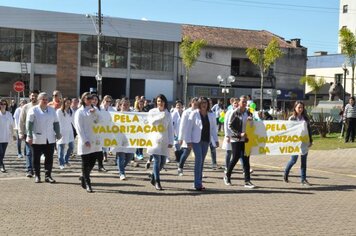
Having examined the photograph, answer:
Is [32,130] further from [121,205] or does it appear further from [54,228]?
[54,228]

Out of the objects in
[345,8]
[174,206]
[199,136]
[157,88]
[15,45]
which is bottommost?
[174,206]

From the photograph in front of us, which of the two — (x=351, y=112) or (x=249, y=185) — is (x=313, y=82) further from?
(x=249, y=185)

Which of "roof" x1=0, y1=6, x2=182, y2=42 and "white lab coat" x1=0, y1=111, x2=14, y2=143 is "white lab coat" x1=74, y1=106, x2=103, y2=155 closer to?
"white lab coat" x1=0, y1=111, x2=14, y2=143

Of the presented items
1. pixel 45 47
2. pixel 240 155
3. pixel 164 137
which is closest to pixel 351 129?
pixel 240 155

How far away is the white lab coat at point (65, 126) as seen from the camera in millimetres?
14625

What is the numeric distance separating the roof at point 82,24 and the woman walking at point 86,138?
4063 centimetres

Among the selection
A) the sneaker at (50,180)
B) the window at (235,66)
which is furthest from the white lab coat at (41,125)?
the window at (235,66)

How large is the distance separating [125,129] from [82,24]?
134 feet

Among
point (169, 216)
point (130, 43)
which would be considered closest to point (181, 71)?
point (130, 43)

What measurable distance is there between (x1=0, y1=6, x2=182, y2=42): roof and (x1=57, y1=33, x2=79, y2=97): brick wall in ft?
3.00

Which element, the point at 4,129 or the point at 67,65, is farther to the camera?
the point at 67,65

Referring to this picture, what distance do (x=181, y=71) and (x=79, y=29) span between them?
37.7 feet

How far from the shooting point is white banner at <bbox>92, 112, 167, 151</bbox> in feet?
39.9

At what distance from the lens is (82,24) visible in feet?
170
